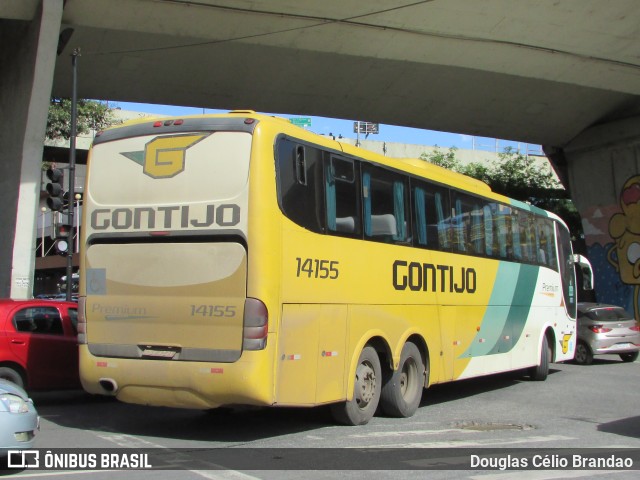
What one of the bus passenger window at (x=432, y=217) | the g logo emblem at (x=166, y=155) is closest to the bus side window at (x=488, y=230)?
the bus passenger window at (x=432, y=217)

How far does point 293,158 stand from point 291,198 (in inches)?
20.5

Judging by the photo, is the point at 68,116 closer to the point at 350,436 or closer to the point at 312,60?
the point at 312,60

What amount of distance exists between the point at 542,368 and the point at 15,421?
474 inches

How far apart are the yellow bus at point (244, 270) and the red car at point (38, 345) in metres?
2.45

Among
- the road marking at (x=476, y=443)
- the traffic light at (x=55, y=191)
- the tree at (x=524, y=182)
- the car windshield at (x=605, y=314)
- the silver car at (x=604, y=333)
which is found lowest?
the road marking at (x=476, y=443)

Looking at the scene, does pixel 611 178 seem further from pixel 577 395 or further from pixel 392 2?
pixel 577 395

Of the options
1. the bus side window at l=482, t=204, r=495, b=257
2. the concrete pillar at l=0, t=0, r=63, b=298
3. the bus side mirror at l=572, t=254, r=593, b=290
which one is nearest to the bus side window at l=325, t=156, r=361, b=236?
the bus side window at l=482, t=204, r=495, b=257

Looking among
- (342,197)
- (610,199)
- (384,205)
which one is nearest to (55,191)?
(384,205)

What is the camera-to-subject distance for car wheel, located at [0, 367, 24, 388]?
10.6 meters

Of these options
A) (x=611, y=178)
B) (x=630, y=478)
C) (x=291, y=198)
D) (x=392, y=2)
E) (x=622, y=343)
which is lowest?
(x=630, y=478)

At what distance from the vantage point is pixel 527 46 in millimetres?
20453

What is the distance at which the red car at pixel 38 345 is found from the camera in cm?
1072

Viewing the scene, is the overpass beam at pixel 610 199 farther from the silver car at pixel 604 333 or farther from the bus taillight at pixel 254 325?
the bus taillight at pixel 254 325

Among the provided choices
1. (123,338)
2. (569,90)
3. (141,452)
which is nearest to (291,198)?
(123,338)
